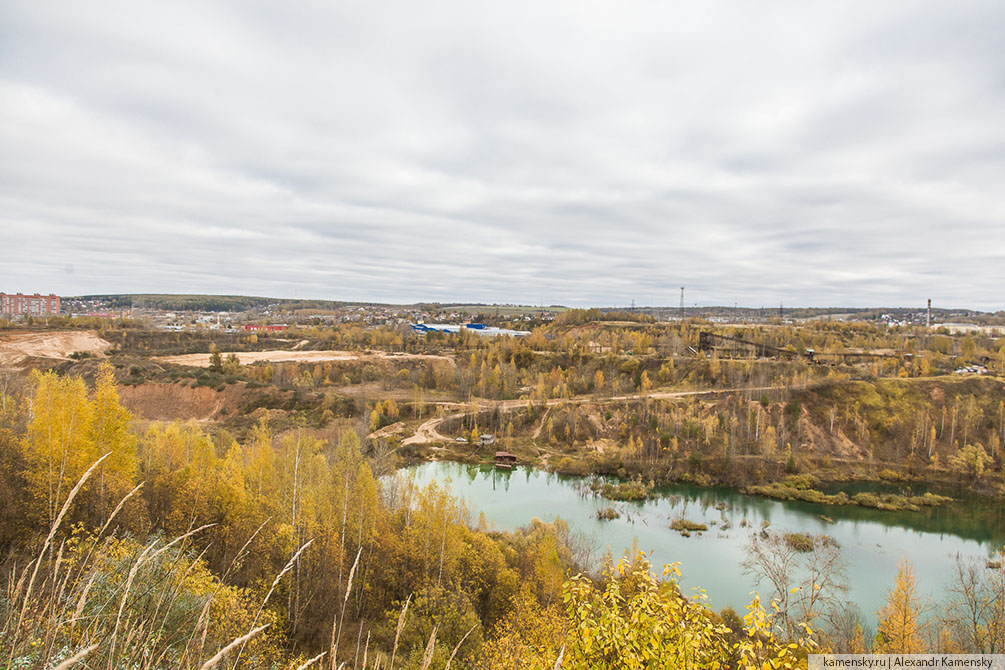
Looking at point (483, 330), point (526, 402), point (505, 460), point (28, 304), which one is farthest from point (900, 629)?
point (28, 304)

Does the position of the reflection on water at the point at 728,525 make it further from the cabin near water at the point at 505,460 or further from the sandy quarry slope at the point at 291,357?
the sandy quarry slope at the point at 291,357

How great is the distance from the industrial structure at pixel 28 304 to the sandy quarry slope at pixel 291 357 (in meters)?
73.3

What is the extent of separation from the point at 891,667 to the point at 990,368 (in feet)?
207

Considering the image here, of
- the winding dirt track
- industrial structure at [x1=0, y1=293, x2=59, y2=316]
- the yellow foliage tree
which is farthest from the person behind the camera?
industrial structure at [x1=0, y1=293, x2=59, y2=316]

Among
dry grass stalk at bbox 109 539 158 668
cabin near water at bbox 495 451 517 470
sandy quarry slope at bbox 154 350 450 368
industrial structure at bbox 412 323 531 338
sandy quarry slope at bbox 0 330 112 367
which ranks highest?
dry grass stalk at bbox 109 539 158 668

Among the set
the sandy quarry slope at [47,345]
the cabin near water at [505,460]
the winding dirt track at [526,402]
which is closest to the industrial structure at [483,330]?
the winding dirt track at [526,402]

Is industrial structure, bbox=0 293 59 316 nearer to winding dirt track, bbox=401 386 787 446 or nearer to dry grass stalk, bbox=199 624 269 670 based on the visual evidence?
winding dirt track, bbox=401 386 787 446

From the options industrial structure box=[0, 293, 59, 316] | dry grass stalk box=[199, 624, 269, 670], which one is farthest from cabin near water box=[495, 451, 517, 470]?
industrial structure box=[0, 293, 59, 316]

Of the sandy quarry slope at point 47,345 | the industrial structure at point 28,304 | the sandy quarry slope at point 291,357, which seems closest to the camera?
the sandy quarry slope at point 47,345

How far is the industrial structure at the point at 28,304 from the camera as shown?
107 metres

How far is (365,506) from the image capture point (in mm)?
16438

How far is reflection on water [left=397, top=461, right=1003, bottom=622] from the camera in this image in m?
22.5

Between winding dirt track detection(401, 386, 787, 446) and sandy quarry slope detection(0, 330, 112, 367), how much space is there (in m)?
35.4

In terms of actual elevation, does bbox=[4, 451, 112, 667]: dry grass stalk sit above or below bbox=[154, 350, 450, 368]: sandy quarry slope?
above
